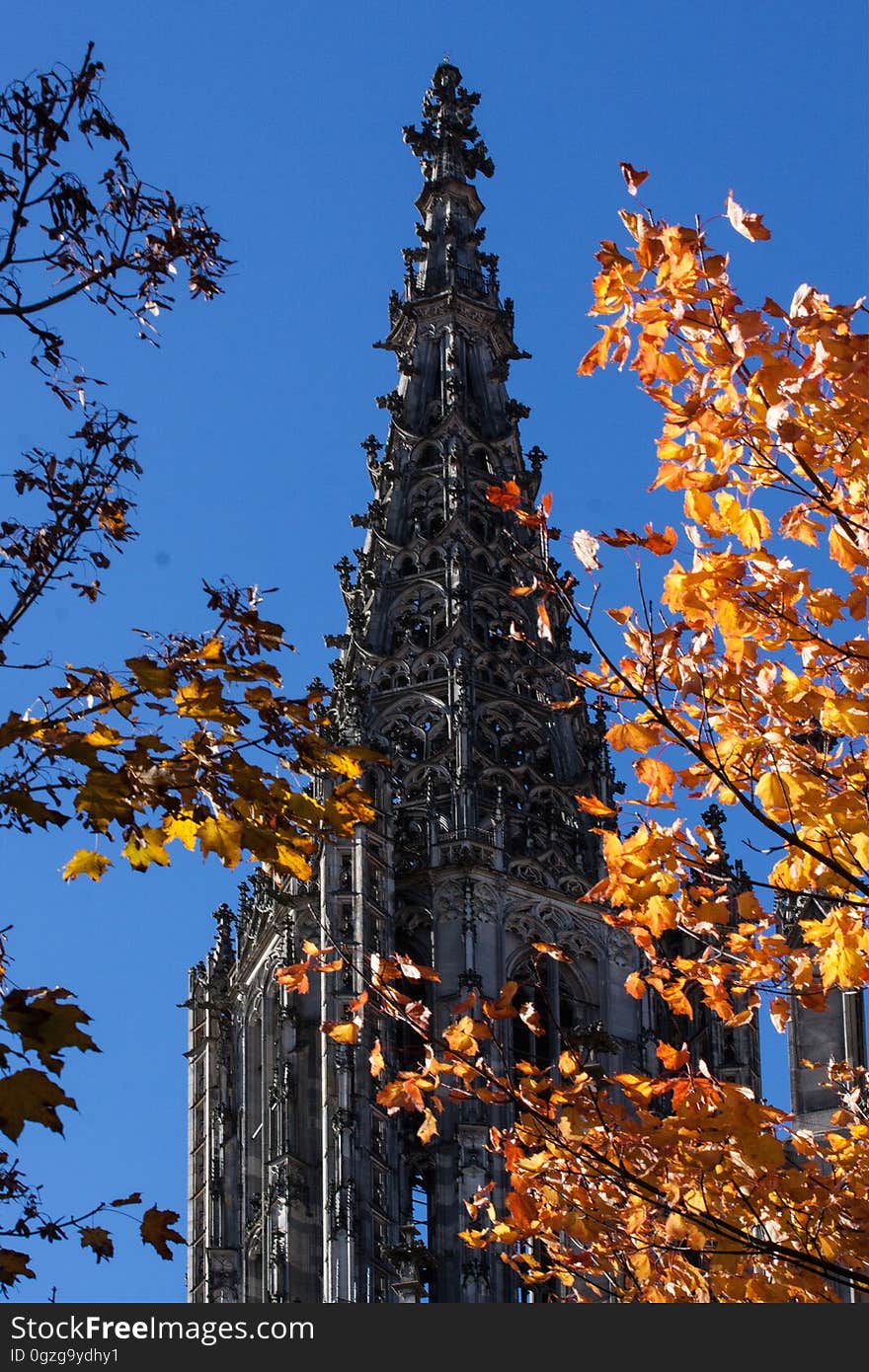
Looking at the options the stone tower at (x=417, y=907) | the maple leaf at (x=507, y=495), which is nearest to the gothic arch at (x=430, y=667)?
the stone tower at (x=417, y=907)

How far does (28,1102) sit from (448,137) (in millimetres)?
63147

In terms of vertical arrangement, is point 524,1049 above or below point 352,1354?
above

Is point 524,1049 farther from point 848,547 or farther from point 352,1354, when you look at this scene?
point 352,1354

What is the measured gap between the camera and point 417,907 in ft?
182

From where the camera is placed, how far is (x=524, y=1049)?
2169 inches

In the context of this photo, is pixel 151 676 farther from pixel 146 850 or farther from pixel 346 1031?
pixel 346 1031

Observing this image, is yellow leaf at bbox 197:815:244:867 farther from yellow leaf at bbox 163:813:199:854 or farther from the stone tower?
the stone tower

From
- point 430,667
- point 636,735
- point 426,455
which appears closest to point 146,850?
point 636,735

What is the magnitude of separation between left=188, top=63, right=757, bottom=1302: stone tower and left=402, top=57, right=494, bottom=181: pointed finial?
20.1ft

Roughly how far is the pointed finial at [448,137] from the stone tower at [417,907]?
6141mm

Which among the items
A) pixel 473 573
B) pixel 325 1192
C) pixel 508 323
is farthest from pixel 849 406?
pixel 508 323

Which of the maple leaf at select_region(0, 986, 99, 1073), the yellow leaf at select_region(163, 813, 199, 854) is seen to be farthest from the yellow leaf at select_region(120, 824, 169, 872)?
the maple leaf at select_region(0, 986, 99, 1073)

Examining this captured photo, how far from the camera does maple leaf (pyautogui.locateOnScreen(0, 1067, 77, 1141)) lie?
14.5m

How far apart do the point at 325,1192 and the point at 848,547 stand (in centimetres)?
3226
